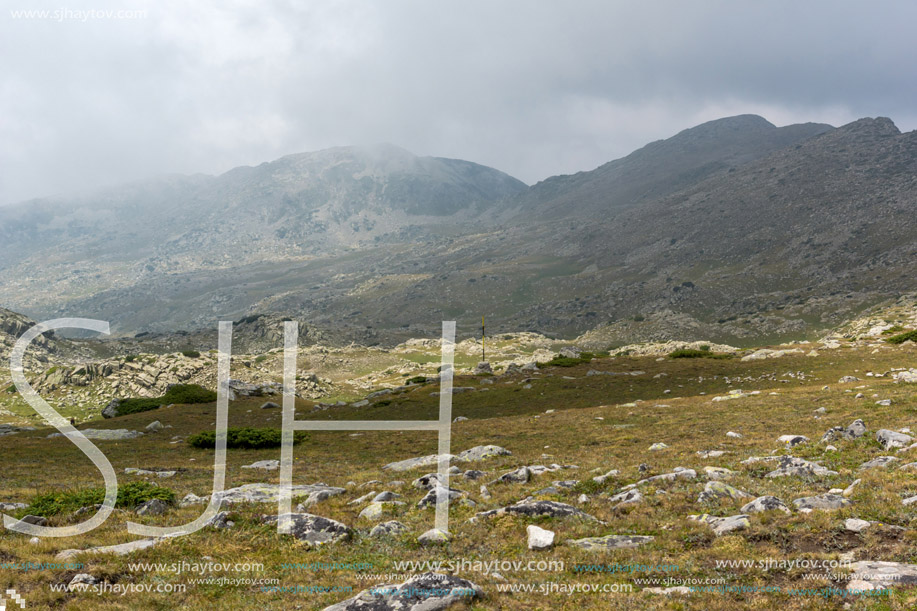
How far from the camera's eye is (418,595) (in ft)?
30.7

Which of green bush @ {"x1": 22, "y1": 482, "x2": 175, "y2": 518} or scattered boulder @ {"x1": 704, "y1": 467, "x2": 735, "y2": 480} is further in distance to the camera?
scattered boulder @ {"x1": 704, "y1": 467, "x2": 735, "y2": 480}

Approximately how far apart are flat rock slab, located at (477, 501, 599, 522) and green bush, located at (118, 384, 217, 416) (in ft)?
179

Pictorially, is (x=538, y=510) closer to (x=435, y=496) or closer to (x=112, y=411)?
(x=435, y=496)

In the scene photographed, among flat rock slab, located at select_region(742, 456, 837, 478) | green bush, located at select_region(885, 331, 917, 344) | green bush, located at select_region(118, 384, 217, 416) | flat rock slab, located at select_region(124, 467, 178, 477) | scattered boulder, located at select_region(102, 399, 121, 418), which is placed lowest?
scattered boulder, located at select_region(102, 399, 121, 418)

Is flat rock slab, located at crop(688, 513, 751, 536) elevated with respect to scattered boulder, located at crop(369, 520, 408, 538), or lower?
elevated

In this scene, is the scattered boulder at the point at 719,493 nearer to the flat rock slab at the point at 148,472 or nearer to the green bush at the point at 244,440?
the flat rock slab at the point at 148,472

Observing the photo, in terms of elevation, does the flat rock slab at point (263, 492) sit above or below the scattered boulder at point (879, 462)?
below

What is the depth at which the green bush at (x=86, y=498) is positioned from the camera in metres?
14.8

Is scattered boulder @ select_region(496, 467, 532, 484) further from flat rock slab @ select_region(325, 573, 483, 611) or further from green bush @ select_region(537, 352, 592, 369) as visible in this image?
green bush @ select_region(537, 352, 592, 369)

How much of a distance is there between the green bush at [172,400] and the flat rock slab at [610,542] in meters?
57.9

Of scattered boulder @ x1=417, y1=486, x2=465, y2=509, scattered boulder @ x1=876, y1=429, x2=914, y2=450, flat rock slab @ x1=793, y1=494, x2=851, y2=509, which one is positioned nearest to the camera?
flat rock slab @ x1=793, y1=494, x2=851, y2=509

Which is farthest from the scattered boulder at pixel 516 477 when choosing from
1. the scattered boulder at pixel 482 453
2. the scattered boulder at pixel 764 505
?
A: the scattered boulder at pixel 764 505

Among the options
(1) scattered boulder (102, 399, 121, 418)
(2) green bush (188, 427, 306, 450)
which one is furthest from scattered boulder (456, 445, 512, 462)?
(1) scattered boulder (102, 399, 121, 418)

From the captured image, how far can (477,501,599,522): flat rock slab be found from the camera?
14430 mm
